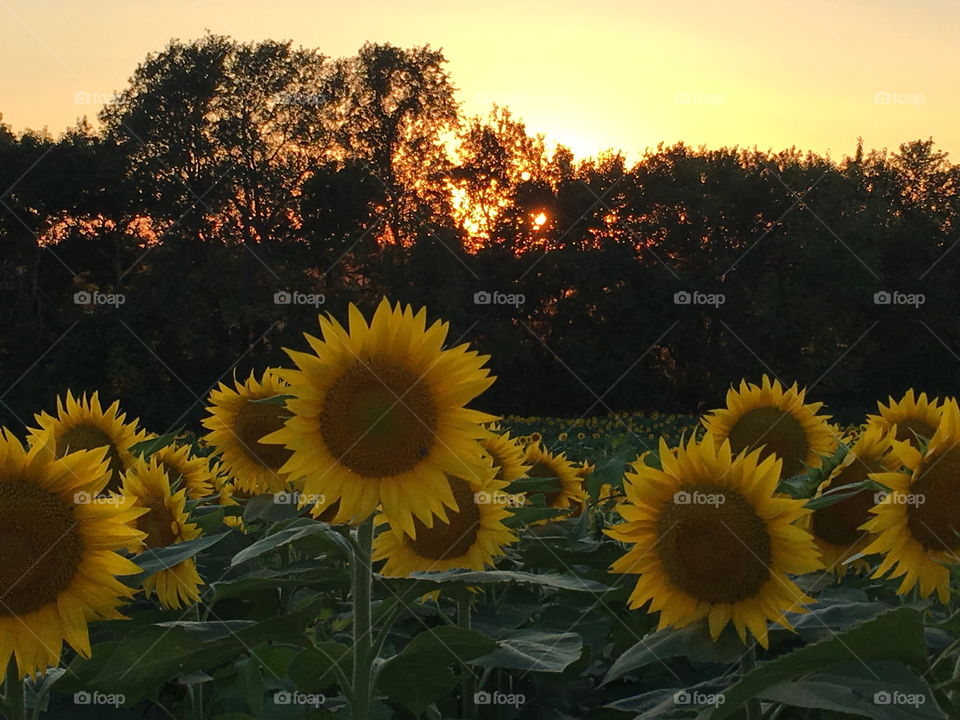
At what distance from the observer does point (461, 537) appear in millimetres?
3188

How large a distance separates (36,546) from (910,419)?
2.77 m

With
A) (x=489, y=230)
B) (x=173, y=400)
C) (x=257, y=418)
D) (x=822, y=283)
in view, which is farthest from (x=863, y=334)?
(x=257, y=418)

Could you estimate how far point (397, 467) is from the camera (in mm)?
2605

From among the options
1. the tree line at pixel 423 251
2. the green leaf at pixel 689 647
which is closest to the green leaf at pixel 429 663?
the green leaf at pixel 689 647

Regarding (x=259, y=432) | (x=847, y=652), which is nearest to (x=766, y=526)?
(x=847, y=652)

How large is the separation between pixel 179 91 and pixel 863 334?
23.3m

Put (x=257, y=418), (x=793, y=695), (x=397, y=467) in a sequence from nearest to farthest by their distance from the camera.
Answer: (x=793, y=695) → (x=397, y=467) → (x=257, y=418)

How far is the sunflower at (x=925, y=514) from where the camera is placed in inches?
98.1

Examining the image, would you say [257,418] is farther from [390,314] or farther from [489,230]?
[489,230]

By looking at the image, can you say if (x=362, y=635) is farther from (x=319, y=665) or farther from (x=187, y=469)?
(x=187, y=469)

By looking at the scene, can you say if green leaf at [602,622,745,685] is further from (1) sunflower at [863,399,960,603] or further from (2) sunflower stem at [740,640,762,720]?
(1) sunflower at [863,399,960,603]

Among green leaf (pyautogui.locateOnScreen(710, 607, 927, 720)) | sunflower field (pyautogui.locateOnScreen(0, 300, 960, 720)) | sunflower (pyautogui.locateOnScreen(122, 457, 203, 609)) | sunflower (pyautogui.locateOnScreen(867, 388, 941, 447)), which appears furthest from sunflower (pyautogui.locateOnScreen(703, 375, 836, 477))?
green leaf (pyautogui.locateOnScreen(710, 607, 927, 720))

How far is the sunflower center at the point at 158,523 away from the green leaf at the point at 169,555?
545mm

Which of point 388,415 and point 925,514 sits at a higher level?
point 388,415
